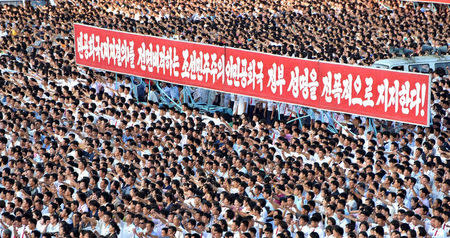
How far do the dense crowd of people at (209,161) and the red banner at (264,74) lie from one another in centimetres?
58

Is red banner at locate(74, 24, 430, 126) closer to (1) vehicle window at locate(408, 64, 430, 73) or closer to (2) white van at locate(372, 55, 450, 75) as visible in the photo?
(2) white van at locate(372, 55, 450, 75)

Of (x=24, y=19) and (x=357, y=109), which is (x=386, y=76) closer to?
(x=357, y=109)

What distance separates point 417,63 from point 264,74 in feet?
12.8

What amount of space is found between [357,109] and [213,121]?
3.16 m

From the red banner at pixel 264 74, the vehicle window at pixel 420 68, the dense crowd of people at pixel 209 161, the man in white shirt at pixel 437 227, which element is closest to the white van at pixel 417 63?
the vehicle window at pixel 420 68

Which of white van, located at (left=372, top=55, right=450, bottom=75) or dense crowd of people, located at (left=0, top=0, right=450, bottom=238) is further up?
white van, located at (left=372, top=55, right=450, bottom=75)

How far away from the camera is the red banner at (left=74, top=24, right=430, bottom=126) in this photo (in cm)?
1266

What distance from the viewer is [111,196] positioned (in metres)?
11.8

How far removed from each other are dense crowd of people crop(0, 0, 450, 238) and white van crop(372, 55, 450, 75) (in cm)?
54

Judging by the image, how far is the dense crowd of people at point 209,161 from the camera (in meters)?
10.7

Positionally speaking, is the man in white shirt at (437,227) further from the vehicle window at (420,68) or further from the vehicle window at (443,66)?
the vehicle window at (443,66)

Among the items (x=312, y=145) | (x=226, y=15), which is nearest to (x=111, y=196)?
(x=312, y=145)

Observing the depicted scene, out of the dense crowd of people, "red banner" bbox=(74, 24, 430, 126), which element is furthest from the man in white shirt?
"red banner" bbox=(74, 24, 430, 126)

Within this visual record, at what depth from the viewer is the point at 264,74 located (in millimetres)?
14211
